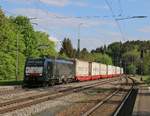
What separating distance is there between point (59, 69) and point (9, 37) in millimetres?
38258

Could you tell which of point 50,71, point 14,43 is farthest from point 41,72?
point 14,43

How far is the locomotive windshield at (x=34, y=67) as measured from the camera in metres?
46.4

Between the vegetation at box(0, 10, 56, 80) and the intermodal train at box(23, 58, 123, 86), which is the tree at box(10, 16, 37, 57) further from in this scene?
the intermodal train at box(23, 58, 123, 86)

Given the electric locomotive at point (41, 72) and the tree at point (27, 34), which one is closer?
the electric locomotive at point (41, 72)

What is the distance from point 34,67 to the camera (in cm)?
4672

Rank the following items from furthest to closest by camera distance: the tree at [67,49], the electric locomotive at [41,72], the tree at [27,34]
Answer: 1. the tree at [67,49]
2. the tree at [27,34]
3. the electric locomotive at [41,72]

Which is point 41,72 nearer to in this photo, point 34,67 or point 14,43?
point 34,67

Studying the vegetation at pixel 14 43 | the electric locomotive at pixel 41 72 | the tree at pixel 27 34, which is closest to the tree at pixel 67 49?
the vegetation at pixel 14 43

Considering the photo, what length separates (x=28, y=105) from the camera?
25062 mm

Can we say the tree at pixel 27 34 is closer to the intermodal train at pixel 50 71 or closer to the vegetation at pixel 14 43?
the vegetation at pixel 14 43

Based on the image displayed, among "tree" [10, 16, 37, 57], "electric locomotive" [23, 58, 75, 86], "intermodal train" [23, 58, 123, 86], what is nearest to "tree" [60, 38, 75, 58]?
"tree" [10, 16, 37, 57]

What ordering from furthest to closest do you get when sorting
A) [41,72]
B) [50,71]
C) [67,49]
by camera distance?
1. [67,49]
2. [50,71]
3. [41,72]

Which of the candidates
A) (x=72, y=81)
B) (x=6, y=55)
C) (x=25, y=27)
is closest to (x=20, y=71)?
(x=6, y=55)

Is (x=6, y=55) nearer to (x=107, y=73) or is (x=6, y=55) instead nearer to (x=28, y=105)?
(x=107, y=73)
